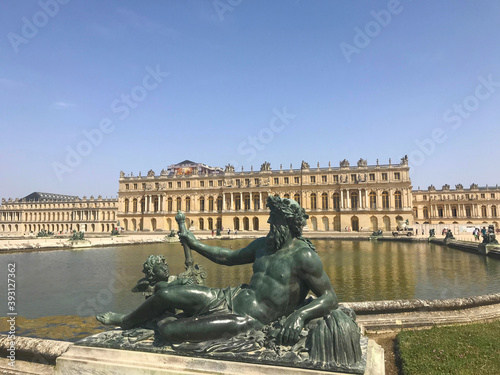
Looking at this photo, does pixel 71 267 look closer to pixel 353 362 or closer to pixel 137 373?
pixel 137 373

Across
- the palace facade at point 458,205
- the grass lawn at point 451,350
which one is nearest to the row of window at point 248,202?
the palace facade at point 458,205

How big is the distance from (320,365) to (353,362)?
0.87 feet

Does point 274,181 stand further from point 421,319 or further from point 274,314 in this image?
point 274,314

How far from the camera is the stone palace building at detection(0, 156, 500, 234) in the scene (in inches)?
2317

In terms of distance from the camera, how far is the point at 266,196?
2448 inches

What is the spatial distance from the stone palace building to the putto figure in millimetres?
53089

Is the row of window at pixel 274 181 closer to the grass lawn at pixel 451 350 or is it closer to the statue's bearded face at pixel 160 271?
the grass lawn at pixel 451 350

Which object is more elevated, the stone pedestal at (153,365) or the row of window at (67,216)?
the row of window at (67,216)

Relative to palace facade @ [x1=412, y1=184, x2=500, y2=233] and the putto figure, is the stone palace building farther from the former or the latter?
the putto figure

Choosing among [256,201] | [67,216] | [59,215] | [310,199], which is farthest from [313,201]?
[59,215]

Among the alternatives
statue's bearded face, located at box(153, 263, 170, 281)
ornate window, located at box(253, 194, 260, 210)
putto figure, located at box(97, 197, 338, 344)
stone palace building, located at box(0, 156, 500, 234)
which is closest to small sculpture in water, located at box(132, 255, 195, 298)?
statue's bearded face, located at box(153, 263, 170, 281)

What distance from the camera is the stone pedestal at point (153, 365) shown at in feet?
9.14

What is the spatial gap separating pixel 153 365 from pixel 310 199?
61.4 metres

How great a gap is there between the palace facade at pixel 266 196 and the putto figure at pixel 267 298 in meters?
54.5
